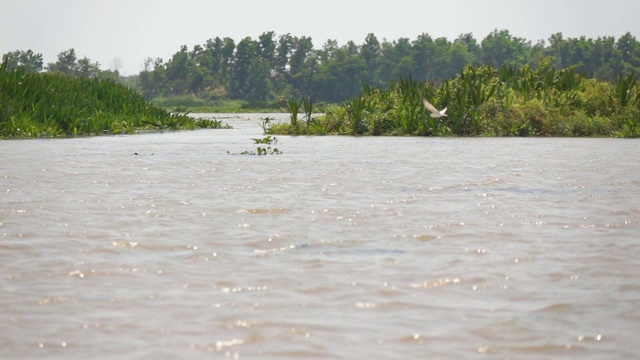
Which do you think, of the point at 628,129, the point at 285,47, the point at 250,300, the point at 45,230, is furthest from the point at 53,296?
the point at 285,47

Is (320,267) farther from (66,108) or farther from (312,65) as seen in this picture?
(312,65)

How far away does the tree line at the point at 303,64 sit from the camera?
122 metres

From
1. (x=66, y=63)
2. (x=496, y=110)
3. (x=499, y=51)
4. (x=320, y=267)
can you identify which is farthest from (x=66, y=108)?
(x=499, y=51)

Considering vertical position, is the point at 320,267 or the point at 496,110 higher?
the point at 496,110

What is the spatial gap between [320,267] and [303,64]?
4968 inches

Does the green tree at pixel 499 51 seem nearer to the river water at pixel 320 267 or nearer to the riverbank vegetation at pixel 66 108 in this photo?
the riverbank vegetation at pixel 66 108

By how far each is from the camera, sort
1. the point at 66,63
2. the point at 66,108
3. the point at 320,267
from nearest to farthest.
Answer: the point at 320,267, the point at 66,108, the point at 66,63

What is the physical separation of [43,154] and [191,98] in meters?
101

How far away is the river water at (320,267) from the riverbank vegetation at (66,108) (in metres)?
11.2

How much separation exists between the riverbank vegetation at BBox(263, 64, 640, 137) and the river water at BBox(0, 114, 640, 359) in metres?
11.9

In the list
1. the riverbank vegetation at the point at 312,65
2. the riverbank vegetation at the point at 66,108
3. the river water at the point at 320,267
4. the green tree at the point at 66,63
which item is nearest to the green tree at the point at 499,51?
the riverbank vegetation at the point at 312,65

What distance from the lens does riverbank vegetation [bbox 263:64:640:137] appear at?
21656mm

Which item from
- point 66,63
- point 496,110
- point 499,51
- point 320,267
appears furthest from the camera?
point 499,51

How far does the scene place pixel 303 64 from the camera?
129875 mm
